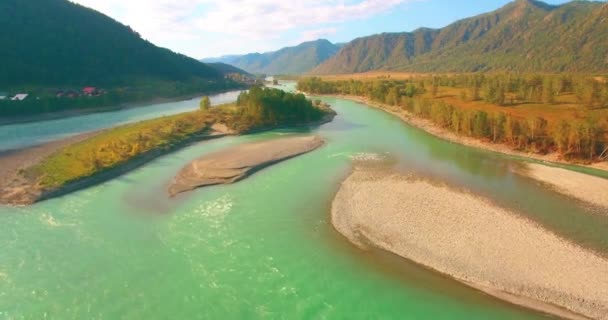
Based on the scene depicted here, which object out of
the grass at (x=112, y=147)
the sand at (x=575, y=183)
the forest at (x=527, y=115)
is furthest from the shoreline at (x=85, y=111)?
the sand at (x=575, y=183)

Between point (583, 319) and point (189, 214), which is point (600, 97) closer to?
point (583, 319)

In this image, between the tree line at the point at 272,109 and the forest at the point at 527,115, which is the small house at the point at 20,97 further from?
the forest at the point at 527,115

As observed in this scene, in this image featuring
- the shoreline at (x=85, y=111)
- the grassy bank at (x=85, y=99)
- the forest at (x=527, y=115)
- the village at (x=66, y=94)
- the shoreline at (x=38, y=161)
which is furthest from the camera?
the village at (x=66, y=94)

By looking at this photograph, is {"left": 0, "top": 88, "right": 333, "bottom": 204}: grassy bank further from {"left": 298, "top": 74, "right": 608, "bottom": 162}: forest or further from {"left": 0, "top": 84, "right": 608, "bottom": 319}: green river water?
{"left": 298, "top": 74, "right": 608, "bottom": 162}: forest

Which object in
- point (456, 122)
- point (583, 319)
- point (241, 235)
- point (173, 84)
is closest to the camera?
point (583, 319)

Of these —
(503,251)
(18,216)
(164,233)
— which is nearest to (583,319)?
(503,251)

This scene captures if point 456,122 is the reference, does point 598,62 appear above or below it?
above

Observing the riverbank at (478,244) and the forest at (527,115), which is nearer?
the riverbank at (478,244)

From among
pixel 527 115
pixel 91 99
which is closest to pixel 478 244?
pixel 527 115
